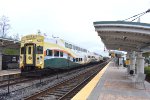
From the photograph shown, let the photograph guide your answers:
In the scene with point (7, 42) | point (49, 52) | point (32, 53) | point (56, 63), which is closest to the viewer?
point (32, 53)

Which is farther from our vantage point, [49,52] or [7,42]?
[7,42]

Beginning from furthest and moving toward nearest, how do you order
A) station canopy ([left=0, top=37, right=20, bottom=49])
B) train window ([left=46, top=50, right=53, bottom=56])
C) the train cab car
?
station canopy ([left=0, top=37, right=20, bottom=49]) < train window ([left=46, top=50, right=53, bottom=56]) < the train cab car

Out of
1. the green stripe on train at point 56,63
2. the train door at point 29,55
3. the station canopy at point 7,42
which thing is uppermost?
the station canopy at point 7,42

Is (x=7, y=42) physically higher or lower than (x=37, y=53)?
higher

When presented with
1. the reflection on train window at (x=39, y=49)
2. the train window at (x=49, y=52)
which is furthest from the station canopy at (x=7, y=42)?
the train window at (x=49, y=52)

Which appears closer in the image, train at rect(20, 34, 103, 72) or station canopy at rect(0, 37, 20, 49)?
train at rect(20, 34, 103, 72)

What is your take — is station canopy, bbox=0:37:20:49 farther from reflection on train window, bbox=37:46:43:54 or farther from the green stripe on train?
the green stripe on train

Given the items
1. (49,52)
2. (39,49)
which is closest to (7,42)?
(49,52)

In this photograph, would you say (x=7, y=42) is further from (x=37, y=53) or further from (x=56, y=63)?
(x=37, y=53)

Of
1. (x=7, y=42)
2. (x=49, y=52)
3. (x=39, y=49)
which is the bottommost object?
(x=49, y=52)

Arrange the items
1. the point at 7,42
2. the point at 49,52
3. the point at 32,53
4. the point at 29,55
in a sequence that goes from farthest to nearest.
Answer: the point at 7,42
the point at 49,52
the point at 29,55
the point at 32,53

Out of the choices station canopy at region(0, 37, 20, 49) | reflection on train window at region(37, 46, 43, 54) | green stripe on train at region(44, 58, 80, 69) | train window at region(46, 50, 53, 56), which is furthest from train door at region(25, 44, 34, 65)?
station canopy at region(0, 37, 20, 49)

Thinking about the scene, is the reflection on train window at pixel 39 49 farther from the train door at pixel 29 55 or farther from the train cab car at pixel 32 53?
the train door at pixel 29 55

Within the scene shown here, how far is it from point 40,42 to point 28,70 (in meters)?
2.41
